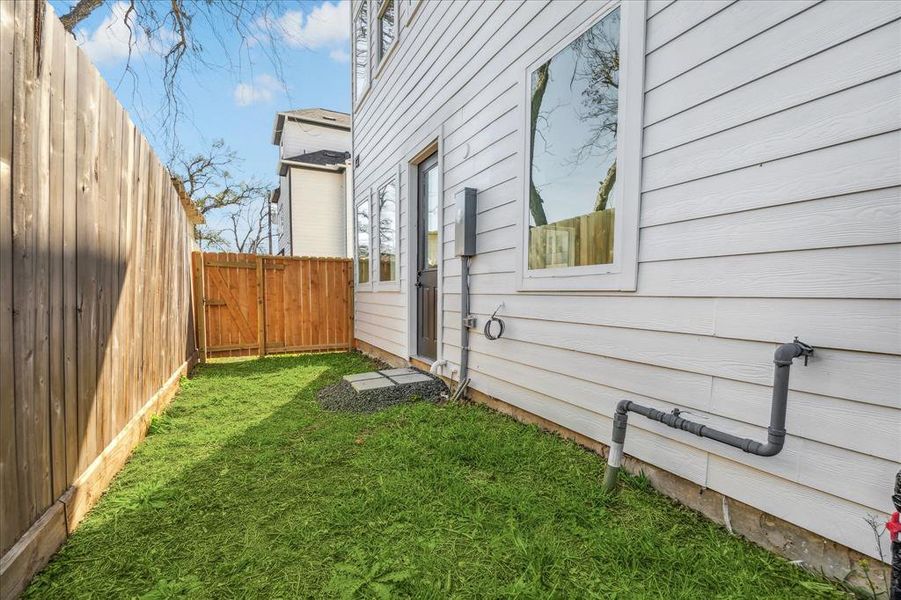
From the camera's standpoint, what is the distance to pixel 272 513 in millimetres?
1810

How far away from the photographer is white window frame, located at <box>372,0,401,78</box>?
16.6 ft

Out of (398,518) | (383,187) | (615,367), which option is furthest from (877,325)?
(383,187)

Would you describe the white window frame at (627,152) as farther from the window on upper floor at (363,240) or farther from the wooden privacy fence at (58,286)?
the window on upper floor at (363,240)

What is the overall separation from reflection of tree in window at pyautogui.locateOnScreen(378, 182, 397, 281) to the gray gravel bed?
74.8 inches

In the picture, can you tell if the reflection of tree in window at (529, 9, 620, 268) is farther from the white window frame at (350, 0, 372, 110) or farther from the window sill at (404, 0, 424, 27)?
the white window frame at (350, 0, 372, 110)

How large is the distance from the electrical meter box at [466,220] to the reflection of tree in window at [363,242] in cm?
330

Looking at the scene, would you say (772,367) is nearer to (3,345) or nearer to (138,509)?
(3,345)

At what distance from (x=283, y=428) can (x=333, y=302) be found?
14.1ft

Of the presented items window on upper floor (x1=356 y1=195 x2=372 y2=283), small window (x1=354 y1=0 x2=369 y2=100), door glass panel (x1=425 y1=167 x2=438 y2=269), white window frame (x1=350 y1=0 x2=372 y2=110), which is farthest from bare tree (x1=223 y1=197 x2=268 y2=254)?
door glass panel (x1=425 y1=167 x2=438 y2=269)

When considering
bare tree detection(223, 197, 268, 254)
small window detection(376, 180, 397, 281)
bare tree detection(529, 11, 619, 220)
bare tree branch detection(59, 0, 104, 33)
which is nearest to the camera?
bare tree detection(529, 11, 619, 220)

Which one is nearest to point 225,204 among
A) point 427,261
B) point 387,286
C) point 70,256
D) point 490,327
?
point 387,286

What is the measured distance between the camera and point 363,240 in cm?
656

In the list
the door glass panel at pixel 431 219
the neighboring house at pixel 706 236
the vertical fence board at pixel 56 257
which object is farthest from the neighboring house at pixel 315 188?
the vertical fence board at pixel 56 257

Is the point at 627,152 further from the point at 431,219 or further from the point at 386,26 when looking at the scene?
the point at 386,26
